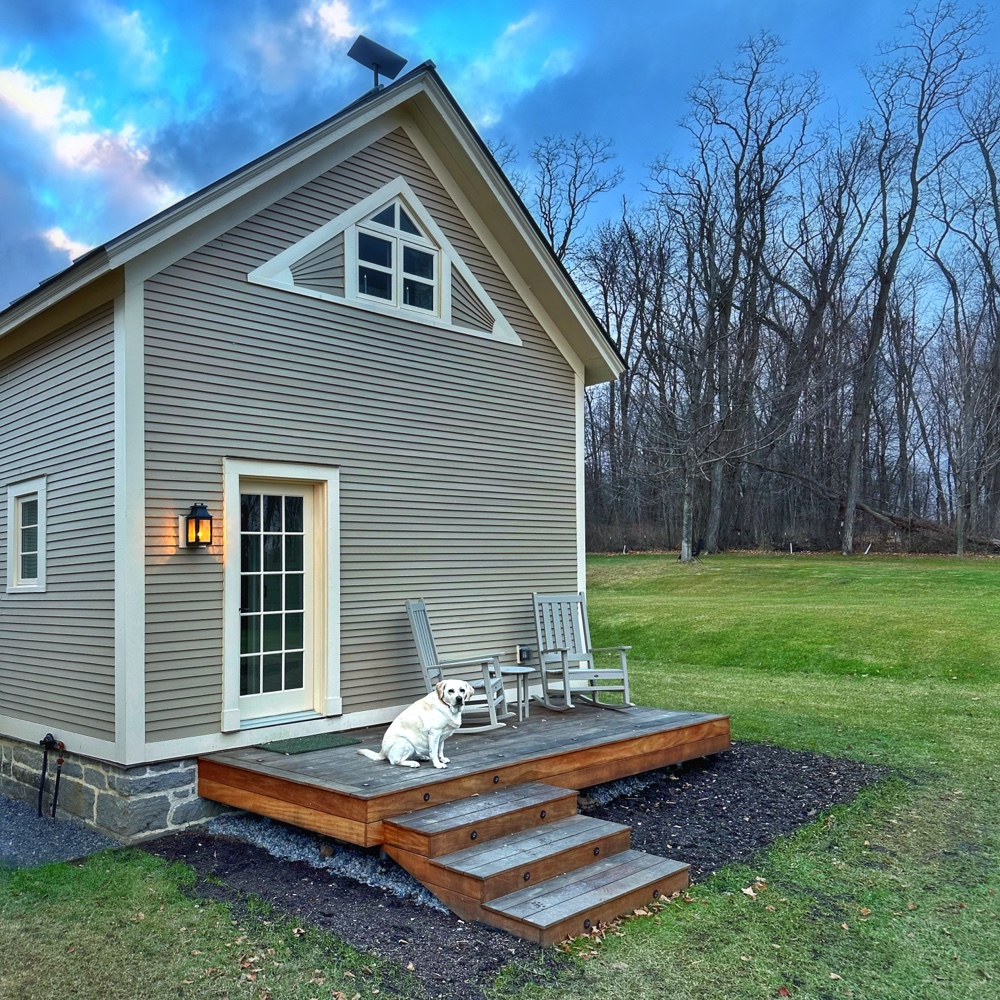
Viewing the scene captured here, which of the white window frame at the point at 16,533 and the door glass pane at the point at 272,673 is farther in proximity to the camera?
the white window frame at the point at 16,533

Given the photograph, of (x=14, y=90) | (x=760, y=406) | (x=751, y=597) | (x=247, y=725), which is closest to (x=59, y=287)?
(x=247, y=725)

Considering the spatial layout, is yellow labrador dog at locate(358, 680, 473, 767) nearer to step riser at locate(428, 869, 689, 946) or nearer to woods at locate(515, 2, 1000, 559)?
step riser at locate(428, 869, 689, 946)

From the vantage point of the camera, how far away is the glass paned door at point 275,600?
596 centimetres

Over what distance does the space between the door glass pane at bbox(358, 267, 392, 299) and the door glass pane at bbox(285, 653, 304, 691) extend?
285cm

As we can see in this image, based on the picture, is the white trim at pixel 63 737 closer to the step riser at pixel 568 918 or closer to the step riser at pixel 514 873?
the step riser at pixel 514 873

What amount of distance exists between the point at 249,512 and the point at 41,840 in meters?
2.44

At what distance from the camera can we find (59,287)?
5656mm

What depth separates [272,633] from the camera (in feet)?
19.9

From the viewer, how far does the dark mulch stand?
3621 mm

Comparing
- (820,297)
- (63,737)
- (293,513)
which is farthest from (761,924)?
(820,297)

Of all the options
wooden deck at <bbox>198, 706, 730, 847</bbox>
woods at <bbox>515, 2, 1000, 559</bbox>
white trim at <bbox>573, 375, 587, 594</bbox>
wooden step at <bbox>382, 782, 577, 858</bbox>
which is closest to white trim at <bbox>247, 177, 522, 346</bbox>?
white trim at <bbox>573, 375, 587, 594</bbox>

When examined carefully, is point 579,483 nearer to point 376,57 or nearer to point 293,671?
point 293,671

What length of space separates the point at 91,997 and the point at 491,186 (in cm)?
632

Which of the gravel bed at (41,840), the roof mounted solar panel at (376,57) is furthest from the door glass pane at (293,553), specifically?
the roof mounted solar panel at (376,57)
